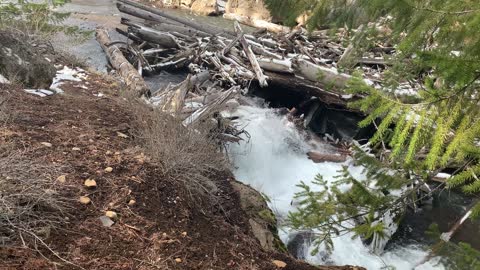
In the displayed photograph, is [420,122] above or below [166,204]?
above

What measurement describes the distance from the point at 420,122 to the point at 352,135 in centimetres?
764

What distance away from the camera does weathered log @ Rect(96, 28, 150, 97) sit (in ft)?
29.9

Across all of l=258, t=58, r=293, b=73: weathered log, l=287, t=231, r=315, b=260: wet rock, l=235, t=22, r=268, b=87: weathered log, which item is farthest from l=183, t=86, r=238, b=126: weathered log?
l=258, t=58, r=293, b=73: weathered log

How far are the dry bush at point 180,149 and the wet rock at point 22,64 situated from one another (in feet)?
7.74

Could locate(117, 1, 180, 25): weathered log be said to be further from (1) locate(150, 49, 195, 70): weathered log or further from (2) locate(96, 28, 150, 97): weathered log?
(1) locate(150, 49, 195, 70): weathered log

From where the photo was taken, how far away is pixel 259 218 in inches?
225

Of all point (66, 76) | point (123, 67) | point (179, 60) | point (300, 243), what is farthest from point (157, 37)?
point (300, 243)

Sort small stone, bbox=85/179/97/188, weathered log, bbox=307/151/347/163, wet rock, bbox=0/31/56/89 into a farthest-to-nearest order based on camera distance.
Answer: weathered log, bbox=307/151/347/163 < wet rock, bbox=0/31/56/89 < small stone, bbox=85/179/97/188

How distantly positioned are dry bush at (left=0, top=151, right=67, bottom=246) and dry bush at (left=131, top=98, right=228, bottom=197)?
4.87 feet

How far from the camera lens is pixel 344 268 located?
16.6 ft

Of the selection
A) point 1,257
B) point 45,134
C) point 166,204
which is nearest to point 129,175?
point 166,204

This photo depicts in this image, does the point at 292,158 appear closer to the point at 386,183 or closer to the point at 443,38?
the point at 386,183

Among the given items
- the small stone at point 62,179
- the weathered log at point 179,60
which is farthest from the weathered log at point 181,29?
the small stone at point 62,179

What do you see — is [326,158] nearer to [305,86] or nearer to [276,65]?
[305,86]
